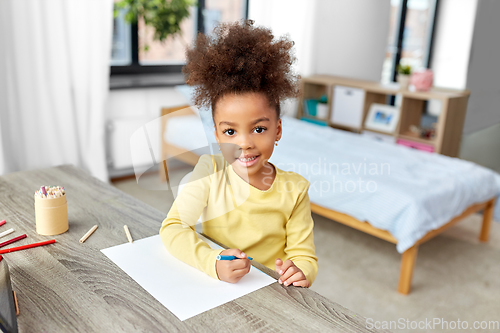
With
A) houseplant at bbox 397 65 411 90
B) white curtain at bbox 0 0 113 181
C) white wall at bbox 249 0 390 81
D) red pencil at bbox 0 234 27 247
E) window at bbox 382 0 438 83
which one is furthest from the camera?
window at bbox 382 0 438 83

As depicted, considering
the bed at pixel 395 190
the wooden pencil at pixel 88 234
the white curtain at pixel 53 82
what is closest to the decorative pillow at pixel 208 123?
the wooden pencil at pixel 88 234

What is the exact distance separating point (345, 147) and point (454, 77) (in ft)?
5.93

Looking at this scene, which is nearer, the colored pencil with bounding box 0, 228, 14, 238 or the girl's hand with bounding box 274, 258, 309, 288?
the girl's hand with bounding box 274, 258, 309, 288

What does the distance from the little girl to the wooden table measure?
0.09m

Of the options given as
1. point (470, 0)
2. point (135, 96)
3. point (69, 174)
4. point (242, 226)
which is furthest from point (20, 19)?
point (470, 0)

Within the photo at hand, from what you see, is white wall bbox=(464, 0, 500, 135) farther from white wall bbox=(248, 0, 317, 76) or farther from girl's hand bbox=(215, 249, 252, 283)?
girl's hand bbox=(215, 249, 252, 283)

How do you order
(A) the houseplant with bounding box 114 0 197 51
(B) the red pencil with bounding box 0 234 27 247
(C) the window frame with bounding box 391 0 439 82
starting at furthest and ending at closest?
(C) the window frame with bounding box 391 0 439 82 → (A) the houseplant with bounding box 114 0 197 51 → (B) the red pencil with bounding box 0 234 27 247

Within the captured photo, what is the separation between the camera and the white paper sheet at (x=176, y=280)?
2.43ft

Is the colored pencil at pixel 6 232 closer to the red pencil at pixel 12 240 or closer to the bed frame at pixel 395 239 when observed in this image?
the red pencil at pixel 12 240

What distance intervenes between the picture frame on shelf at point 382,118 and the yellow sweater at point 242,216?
2.55 metres

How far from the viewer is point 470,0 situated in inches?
140

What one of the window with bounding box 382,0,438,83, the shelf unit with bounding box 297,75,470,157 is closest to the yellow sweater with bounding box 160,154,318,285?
the shelf unit with bounding box 297,75,470,157

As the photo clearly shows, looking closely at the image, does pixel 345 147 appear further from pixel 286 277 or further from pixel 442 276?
pixel 286 277

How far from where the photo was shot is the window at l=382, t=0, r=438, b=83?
13.8 ft
